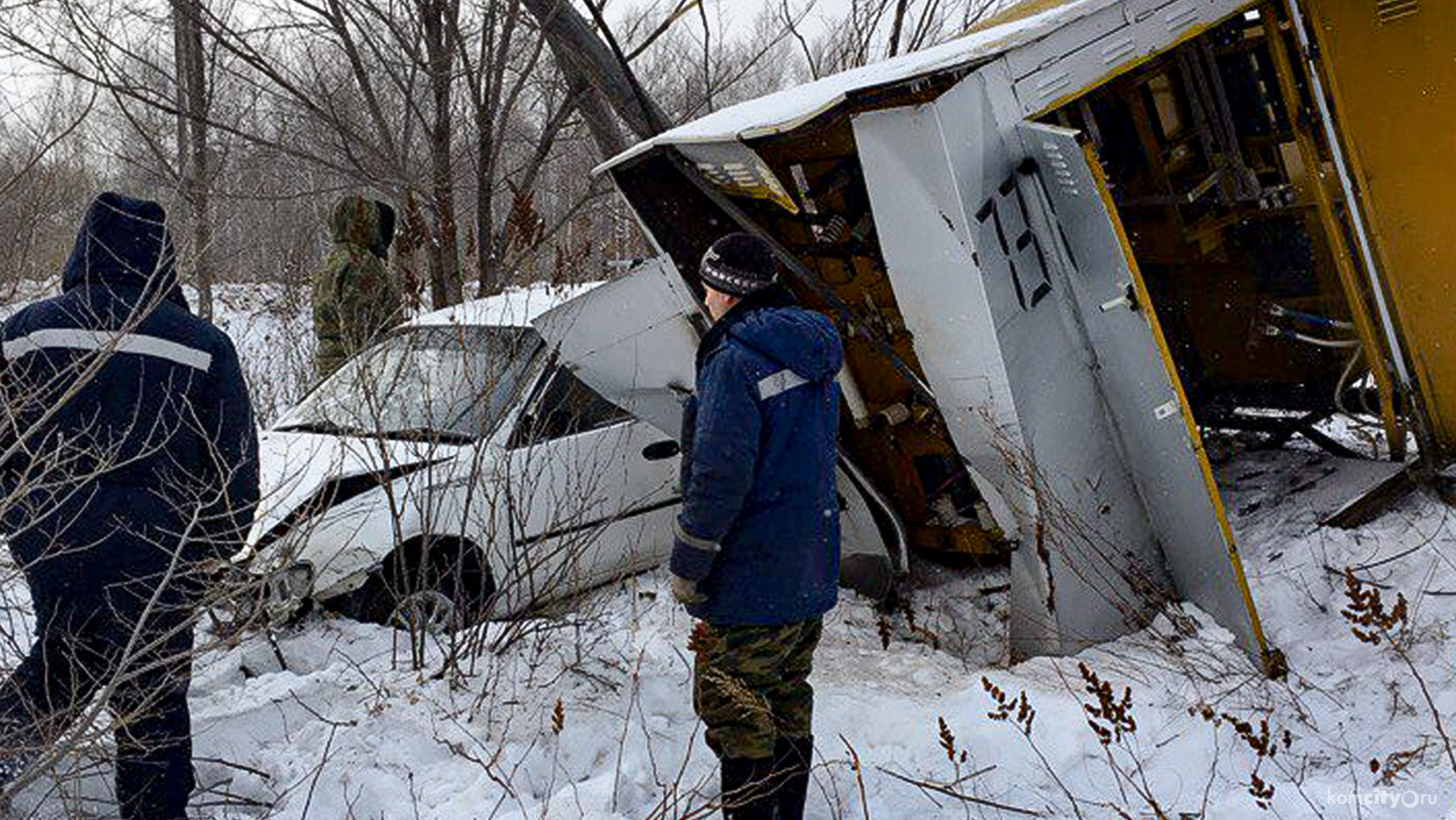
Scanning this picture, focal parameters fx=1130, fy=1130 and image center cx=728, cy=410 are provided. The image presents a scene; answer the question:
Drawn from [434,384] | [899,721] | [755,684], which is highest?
[434,384]

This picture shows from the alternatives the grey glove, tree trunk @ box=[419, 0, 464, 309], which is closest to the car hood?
the grey glove

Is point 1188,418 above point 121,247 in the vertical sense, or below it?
below

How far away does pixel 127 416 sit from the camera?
3363mm

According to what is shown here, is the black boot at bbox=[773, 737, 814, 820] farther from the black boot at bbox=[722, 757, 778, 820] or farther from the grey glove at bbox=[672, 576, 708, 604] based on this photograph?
the grey glove at bbox=[672, 576, 708, 604]

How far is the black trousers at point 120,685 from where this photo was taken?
3219 mm

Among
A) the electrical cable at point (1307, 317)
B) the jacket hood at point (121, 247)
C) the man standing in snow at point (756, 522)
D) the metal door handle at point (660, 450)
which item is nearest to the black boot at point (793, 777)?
the man standing in snow at point (756, 522)

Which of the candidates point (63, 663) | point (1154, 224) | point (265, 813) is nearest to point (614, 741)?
point (265, 813)

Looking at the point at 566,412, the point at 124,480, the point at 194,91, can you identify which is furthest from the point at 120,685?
the point at 194,91

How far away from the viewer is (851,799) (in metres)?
3.56

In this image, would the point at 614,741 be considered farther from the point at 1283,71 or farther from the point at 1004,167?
the point at 1283,71

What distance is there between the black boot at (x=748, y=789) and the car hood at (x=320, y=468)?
173 centimetres

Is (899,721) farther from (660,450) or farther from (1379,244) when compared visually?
(1379,244)

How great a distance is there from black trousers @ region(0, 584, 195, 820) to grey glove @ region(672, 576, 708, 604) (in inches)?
54.9

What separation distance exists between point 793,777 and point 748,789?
0.46 ft
